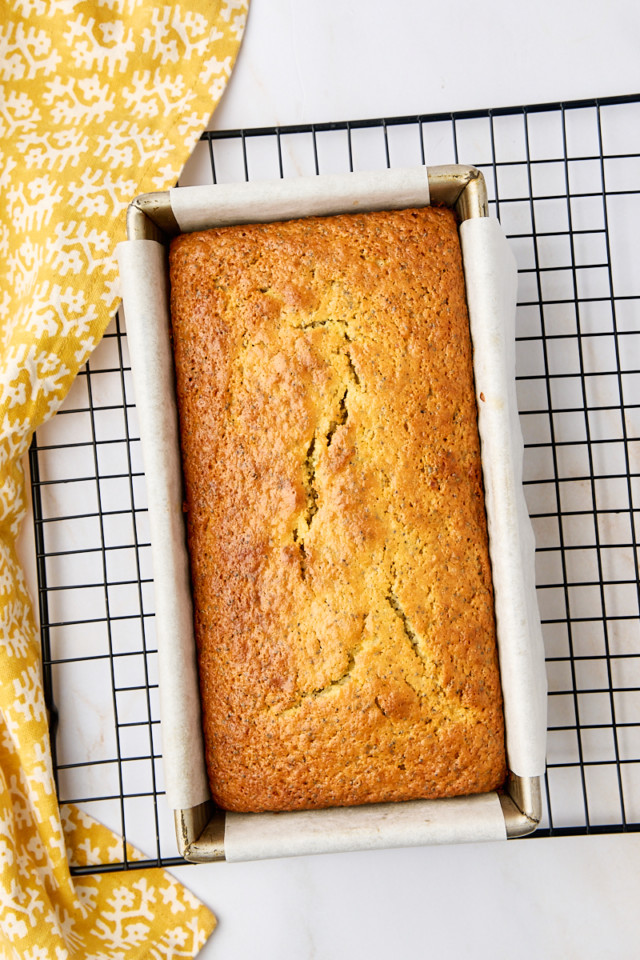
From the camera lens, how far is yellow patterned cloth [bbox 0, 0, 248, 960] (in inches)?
55.4

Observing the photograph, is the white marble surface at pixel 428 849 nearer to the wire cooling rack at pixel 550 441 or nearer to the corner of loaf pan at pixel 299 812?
the wire cooling rack at pixel 550 441

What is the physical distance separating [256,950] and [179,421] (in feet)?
3.55

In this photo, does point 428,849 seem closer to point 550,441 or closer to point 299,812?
point 299,812

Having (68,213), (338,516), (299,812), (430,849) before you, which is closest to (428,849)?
(430,849)

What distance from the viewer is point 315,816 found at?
1.20 m

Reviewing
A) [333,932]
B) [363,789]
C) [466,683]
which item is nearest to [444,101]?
[466,683]

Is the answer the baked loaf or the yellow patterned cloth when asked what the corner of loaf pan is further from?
the yellow patterned cloth

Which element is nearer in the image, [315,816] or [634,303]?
[315,816]

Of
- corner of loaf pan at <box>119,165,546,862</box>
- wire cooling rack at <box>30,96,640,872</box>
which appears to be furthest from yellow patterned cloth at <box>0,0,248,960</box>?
corner of loaf pan at <box>119,165,546,862</box>

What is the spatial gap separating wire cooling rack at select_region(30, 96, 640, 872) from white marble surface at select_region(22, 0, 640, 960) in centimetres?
5

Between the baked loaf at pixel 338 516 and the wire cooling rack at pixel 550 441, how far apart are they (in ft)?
1.04

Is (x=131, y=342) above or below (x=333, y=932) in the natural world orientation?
above

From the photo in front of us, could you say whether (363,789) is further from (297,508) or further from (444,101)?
(444,101)

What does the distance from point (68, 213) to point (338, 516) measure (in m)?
0.81
